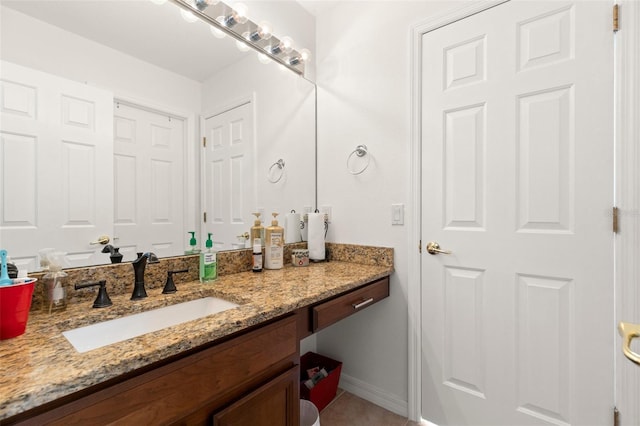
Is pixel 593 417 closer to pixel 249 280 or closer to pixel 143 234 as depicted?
pixel 249 280

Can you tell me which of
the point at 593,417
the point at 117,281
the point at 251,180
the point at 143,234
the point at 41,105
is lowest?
the point at 593,417

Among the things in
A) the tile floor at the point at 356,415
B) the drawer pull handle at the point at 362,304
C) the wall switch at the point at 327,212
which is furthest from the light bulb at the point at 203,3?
the tile floor at the point at 356,415

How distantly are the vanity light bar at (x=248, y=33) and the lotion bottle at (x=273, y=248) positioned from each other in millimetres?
1082

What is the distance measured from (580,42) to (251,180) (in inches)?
66.1

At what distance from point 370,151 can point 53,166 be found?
1.51 m

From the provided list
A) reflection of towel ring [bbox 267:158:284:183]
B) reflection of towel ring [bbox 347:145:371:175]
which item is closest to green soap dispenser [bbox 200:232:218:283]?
reflection of towel ring [bbox 267:158:284:183]

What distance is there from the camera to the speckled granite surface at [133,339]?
1.96 ft

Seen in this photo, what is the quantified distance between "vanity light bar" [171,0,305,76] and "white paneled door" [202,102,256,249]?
36 cm

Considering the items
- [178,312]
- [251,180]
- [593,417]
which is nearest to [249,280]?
[178,312]

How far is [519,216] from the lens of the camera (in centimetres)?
140

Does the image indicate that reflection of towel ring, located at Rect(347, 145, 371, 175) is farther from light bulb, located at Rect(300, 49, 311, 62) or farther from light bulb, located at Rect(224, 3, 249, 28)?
light bulb, located at Rect(224, 3, 249, 28)

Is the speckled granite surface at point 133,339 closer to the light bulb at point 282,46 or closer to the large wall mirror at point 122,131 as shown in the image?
the large wall mirror at point 122,131

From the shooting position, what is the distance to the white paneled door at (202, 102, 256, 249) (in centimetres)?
154

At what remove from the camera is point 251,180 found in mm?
1787
